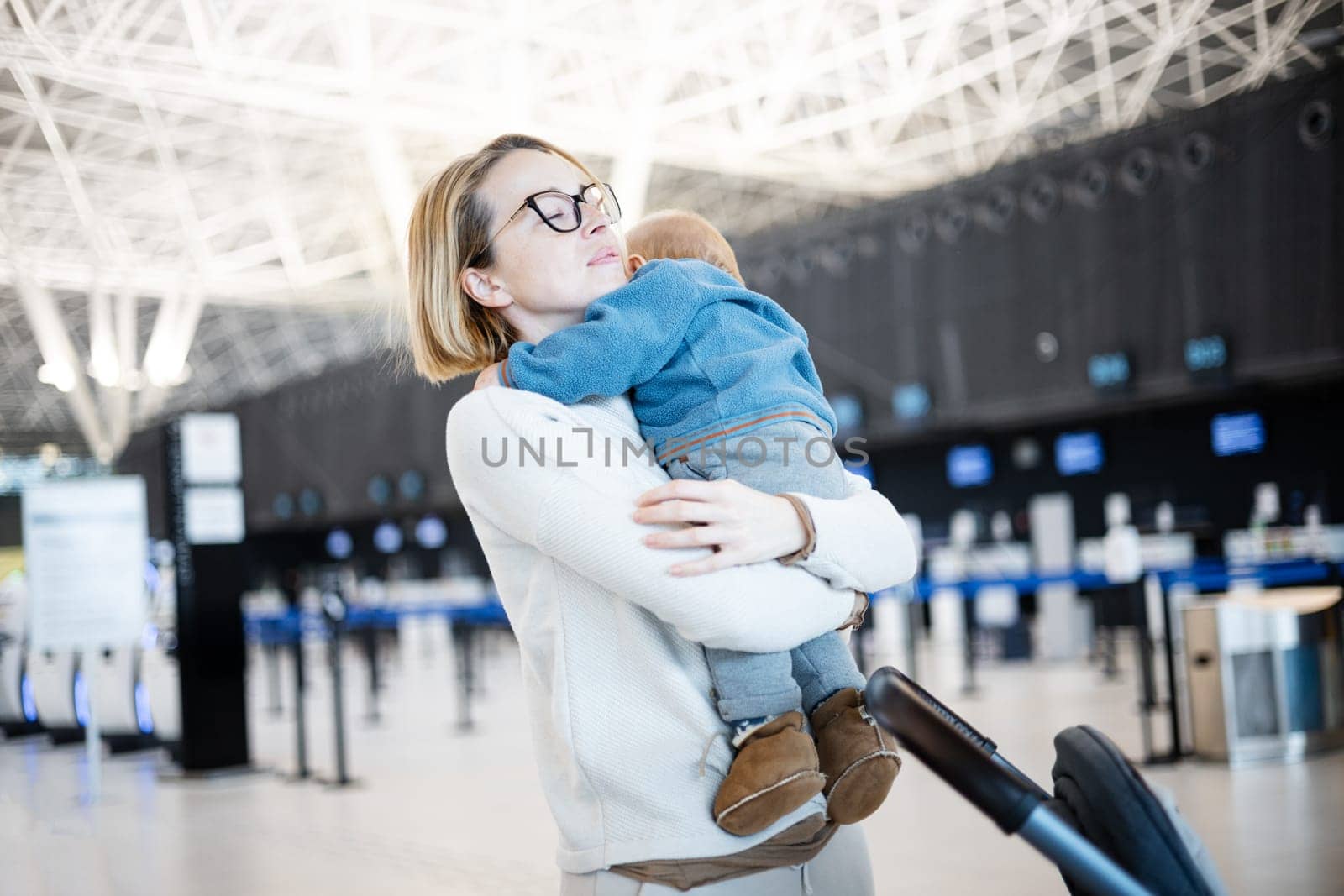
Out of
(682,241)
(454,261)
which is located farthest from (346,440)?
(454,261)

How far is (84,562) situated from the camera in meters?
7.68

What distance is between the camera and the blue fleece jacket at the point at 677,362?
141 cm

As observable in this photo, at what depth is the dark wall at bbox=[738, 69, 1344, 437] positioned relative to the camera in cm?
1070

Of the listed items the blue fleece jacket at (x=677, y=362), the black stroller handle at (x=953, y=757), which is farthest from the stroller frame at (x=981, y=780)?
the blue fleece jacket at (x=677, y=362)

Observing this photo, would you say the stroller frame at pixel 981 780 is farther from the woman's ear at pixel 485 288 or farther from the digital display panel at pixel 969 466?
the digital display panel at pixel 969 466

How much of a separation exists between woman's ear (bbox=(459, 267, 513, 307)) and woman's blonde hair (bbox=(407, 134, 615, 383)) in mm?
13

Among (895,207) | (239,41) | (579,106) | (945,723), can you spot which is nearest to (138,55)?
(239,41)

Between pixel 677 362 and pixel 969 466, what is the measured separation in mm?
14373

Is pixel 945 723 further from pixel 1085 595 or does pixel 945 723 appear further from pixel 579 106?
pixel 579 106

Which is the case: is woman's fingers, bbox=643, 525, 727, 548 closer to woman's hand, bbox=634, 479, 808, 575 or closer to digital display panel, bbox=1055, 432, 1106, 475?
woman's hand, bbox=634, 479, 808, 575

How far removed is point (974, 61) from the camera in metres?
21.8

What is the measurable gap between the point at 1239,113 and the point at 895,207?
13.1ft

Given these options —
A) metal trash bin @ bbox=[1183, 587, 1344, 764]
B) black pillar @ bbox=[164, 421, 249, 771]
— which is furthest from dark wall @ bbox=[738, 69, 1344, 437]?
black pillar @ bbox=[164, 421, 249, 771]

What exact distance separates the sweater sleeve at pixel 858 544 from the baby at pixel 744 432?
0.15ft
